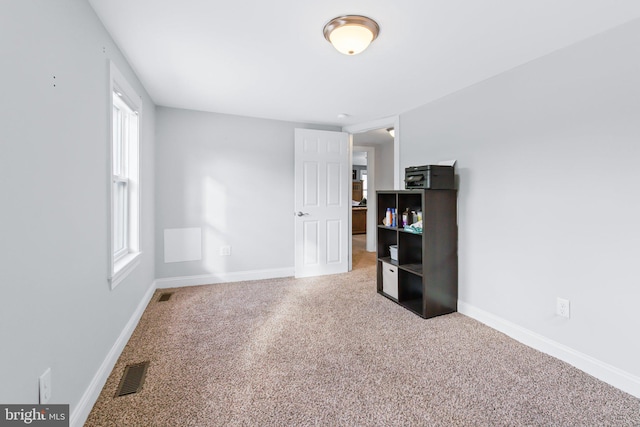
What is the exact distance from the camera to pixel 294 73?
2.51 meters

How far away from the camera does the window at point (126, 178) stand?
234cm

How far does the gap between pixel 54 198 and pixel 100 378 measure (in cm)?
114

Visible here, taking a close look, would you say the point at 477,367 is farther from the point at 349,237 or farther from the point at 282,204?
the point at 282,204

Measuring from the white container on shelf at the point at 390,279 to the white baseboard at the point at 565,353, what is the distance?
74cm

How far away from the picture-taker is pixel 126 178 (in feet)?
8.36

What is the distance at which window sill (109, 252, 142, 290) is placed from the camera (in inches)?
77.9

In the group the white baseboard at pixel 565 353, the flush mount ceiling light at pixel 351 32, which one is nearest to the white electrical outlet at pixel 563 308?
the white baseboard at pixel 565 353

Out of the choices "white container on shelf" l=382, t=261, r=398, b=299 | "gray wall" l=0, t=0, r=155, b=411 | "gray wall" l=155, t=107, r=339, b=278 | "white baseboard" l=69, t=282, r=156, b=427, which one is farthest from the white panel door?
"gray wall" l=0, t=0, r=155, b=411

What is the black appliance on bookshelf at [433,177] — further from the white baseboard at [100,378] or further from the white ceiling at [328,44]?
the white baseboard at [100,378]

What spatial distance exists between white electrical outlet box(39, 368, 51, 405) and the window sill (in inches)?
30.9

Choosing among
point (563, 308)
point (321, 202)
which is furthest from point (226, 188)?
point (563, 308)

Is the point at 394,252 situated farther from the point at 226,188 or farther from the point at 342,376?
the point at 226,188

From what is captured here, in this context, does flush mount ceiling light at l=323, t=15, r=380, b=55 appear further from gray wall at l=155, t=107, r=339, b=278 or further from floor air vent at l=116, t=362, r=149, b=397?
floor air vent at l=116, t=362, r=149, b=397

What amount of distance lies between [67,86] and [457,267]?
10.7ft
